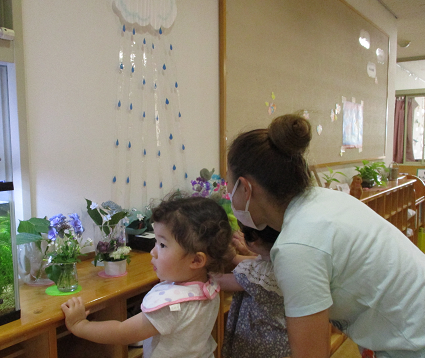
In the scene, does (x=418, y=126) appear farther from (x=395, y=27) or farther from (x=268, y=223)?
(x=268, y=223)

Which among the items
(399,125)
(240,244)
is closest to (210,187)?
(240,244)

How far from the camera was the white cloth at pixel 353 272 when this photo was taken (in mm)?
875

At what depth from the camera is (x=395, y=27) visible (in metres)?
4.79

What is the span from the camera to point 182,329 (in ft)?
3.56

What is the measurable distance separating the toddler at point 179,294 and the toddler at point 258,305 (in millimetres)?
143

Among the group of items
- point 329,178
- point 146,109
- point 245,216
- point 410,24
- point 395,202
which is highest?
point 410,24

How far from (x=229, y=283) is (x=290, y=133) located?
23.9 inches

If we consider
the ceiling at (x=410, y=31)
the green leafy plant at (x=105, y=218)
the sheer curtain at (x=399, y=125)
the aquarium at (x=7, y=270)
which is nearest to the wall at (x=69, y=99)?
the green leafy plant at (x=105, y=218)

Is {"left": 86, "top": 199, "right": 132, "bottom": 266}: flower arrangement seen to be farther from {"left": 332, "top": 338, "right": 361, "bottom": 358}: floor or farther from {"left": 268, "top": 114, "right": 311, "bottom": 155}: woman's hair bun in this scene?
{"left": 332, "top": 338, "right": 361, "bottom": 358}: floor

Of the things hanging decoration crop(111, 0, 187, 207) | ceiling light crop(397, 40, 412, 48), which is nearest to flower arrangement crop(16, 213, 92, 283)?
hanging decoration crop(111, 0, 187, 207)

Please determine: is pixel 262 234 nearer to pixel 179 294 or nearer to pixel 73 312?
pixel 179 294

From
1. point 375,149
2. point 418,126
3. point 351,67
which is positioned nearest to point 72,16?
point 351,67

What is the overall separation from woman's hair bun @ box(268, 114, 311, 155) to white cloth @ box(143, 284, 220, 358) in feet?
1.66

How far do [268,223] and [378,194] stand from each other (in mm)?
2270
